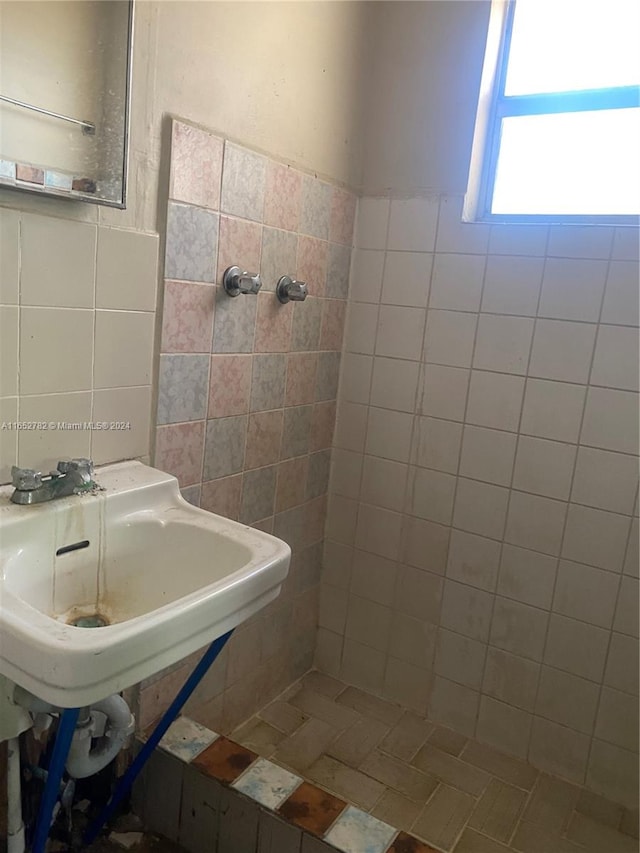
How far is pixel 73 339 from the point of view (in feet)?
4.09

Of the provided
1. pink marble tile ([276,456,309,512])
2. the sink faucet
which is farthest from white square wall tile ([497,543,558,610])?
the sink faucet

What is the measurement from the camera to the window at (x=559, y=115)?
5.53ft

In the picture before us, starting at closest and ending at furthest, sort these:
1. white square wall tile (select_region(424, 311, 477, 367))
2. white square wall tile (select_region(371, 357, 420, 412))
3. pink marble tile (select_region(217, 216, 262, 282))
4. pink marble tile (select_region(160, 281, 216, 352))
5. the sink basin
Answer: the sink basin, pink marble tile (select_region(160, 281, 216, 352)), pink marble tile (select_region(217, 216, 262, 282)), white square wall tile (select_region(424, 311, 477, 367)), white square wall tile (select_region(371, 357, 420, 412))

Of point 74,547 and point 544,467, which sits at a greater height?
point 544,467

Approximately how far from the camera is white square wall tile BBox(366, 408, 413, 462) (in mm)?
1980

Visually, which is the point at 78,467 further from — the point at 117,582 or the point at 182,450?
the point at 182,450

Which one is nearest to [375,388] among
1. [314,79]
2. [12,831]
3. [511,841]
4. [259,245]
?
[259,245]

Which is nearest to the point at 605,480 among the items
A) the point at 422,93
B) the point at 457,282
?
the point at 457,282

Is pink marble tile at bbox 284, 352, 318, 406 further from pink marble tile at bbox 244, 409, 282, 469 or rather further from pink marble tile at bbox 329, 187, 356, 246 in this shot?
pink marble tile at bbox 329, 187, 356, 246

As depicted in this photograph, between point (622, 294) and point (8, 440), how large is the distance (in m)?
1.49

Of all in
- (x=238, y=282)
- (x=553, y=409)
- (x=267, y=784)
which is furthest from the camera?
(x=553, y=409)

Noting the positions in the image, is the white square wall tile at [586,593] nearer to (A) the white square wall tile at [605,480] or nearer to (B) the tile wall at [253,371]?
(A) the white square wall tile at [605,480]

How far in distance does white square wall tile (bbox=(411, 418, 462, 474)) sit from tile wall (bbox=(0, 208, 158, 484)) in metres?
0.87

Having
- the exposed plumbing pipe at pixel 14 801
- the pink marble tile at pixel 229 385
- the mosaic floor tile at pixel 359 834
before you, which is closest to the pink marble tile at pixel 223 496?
the pink marble tile at pixel 229 385
